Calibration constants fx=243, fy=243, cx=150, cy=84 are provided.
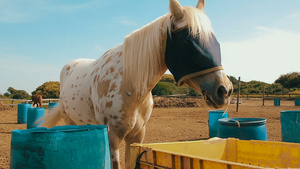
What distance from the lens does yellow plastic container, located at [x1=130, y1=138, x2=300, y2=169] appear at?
5.30 ft

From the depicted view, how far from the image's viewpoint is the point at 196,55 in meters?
2.07

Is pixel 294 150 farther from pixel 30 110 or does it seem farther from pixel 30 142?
pixel 30 110

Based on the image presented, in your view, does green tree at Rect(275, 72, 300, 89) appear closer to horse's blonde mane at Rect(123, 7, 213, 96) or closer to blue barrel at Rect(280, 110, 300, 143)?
blue barrel at Rect(280, 110, 300, 143)

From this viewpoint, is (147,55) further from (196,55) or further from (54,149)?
(54,149)

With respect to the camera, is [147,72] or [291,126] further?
[291,126]

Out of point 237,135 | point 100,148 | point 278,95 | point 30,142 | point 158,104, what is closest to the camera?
point 30,142

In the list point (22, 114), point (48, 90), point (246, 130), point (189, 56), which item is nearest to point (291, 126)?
point (246, 130)

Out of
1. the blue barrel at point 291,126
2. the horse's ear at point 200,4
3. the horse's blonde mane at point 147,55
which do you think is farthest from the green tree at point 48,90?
the horse's ear at point 200,4

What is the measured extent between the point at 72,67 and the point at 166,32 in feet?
7.67

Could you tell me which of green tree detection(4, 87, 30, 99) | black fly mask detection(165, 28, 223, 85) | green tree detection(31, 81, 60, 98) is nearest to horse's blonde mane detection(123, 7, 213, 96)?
black fly mask detection(165, 28, 223, 85)

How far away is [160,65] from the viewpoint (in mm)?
2438

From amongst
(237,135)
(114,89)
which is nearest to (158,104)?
(237,135)

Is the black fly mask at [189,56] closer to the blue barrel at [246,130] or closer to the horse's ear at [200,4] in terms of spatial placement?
the horse's ear at [200,4]

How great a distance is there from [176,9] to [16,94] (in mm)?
42708
